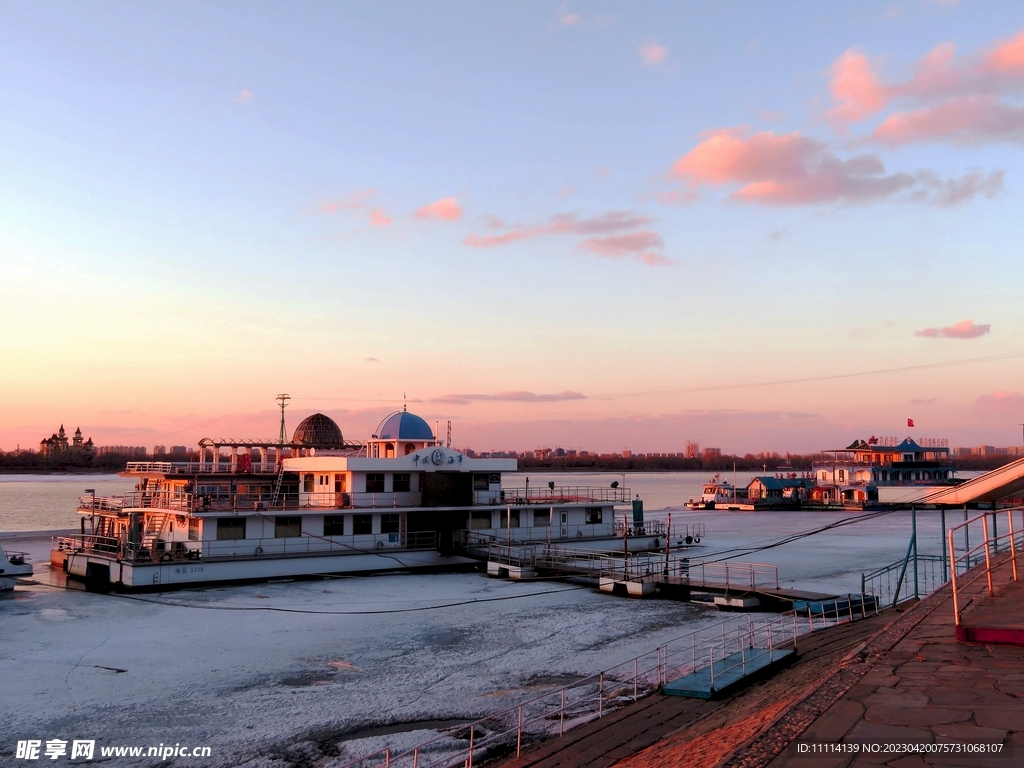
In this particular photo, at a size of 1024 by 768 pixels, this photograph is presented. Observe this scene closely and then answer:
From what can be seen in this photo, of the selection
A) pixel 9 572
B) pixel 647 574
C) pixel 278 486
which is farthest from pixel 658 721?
pixel 9 572

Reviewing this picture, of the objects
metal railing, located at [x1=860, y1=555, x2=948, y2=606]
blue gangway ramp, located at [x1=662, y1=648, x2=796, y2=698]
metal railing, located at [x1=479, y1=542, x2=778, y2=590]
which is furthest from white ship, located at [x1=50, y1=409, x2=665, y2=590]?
blue gangway ramp, located at [x1=662, y1=648, x2=796, y2=698]

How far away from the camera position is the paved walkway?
29.7 feet

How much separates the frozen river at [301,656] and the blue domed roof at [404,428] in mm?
9726

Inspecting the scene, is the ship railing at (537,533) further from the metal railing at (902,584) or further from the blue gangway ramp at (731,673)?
the blue gangway ramp at (731,673)

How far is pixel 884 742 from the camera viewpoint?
9.02 m

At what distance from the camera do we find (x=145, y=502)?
4403 cm

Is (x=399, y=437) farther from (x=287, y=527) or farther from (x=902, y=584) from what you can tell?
(x=902, y=584)

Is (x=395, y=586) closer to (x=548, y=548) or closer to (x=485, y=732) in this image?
(x=548, y=548)

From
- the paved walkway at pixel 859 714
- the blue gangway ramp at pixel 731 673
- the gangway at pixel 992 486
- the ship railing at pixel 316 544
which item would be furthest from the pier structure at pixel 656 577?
the gangway at pixel 992 486

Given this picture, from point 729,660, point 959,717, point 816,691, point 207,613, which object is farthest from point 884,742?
point 207,613

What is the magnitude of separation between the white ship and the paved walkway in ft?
88.2

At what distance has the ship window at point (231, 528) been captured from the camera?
129ft

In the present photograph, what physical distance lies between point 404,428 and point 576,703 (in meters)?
31.2

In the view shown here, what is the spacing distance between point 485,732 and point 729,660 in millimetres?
6645
